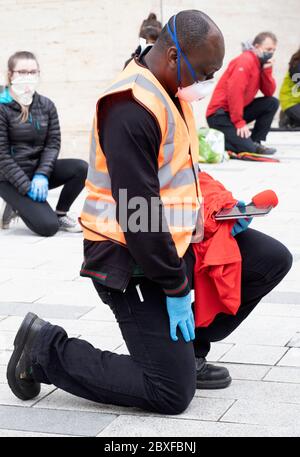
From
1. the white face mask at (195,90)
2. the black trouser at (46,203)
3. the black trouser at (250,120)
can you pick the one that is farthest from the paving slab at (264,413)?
the black trouser at (250,120)

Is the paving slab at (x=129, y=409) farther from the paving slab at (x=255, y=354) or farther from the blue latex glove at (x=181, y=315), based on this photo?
the paving slab at (x=255, y=354)

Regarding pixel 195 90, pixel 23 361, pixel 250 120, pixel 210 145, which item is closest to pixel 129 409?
pixel 23 361

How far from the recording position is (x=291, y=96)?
44.6ft

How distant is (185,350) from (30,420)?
0.63m

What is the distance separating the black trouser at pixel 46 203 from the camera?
7.18 m

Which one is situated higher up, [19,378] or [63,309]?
[19,378]

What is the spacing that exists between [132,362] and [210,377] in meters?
0.43

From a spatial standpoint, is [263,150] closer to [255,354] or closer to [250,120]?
[250,120]

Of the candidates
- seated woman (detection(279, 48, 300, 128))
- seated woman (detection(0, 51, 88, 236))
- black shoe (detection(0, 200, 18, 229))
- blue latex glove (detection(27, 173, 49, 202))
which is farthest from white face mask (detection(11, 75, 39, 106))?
seated woman (detection(279, 48, 300, 128))

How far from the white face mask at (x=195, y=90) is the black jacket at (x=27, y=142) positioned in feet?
12.2

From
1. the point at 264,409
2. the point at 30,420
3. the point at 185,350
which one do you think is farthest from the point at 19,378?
the point at 264,409

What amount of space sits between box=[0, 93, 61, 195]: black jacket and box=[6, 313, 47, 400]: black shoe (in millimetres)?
3513
